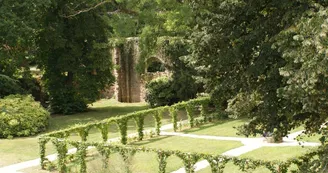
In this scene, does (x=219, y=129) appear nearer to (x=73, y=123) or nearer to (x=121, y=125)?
(x=121, y=125)

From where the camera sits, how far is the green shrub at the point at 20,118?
21391 mm

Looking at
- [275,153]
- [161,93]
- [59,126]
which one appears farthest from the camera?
[161,93]

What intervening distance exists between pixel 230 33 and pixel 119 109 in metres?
21.6

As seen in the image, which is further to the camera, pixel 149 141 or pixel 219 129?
pixel 219 129

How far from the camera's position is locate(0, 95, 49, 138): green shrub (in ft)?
70.2

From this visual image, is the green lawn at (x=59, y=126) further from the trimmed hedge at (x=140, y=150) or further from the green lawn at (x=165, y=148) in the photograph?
the green lawn at (x=165, y=148)

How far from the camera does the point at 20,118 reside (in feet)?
71.4

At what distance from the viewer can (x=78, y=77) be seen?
2867cm

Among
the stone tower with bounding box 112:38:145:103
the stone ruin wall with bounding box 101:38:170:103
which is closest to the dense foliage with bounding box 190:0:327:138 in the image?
the stone ruin wall with bounding box 101:38:170:103

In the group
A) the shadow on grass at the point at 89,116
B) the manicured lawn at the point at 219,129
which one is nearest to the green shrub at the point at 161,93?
the shadow on grass at the point at 89,116

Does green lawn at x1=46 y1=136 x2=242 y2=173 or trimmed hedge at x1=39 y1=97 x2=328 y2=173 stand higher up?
trimmed hedge at x1=39 y1=97 x2=328 y2=173

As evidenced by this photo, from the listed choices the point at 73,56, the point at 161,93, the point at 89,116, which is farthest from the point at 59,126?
the point at 161,93

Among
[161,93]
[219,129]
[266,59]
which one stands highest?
[266,59]

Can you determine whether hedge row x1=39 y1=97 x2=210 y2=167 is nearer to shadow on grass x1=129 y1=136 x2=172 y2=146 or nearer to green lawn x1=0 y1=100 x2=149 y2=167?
shadow on grass x1=129 y1=136 x2=172 y2=146
